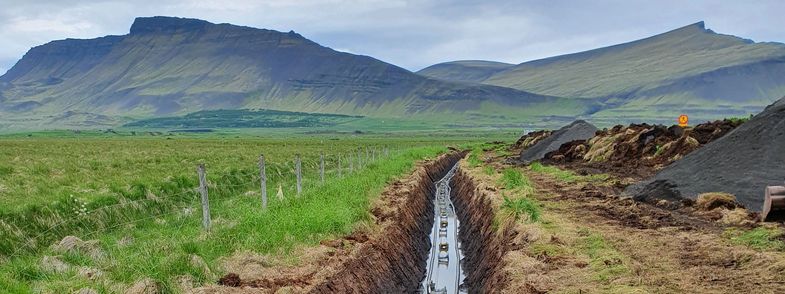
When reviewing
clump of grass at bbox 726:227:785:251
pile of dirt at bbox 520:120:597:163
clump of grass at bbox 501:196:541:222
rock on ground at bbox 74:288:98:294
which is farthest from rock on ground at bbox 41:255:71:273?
pile of dirt at bbox 520:120:597:163

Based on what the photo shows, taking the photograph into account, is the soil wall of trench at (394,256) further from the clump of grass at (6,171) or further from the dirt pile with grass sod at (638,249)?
the clump of grass at (6,171)

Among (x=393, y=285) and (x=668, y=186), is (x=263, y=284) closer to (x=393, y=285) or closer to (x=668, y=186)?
(x=393, y=285)

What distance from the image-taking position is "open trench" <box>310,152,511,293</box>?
1330 centimetres

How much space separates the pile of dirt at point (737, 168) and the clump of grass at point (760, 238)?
3747 millimetres

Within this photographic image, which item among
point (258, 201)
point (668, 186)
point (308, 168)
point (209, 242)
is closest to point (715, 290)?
point (209, 242)

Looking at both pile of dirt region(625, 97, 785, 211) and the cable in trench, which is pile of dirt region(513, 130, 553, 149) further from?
pile of dirt region(625, 97, 785, 211)

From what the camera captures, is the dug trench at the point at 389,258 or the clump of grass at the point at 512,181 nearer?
the dug trench at the point at 389,258

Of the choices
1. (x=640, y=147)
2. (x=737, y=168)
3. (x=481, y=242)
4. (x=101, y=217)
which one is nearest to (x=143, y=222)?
(x=101, y=217)

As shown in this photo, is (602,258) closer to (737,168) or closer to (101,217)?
(737,168)

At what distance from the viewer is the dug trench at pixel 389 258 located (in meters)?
11.4

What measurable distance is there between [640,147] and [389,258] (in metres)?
23.2

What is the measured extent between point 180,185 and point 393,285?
470 inches

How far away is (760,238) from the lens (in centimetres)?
1230

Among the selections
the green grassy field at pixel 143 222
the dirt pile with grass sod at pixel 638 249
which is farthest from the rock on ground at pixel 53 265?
the dirt pile with grass sod at pixel 638 249
